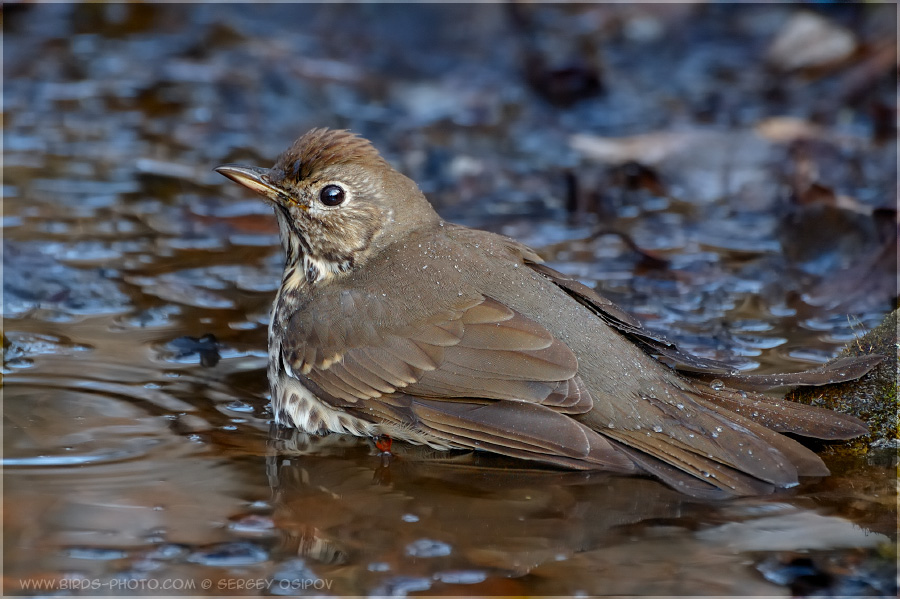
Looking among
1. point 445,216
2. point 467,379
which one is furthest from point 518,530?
point 445,216

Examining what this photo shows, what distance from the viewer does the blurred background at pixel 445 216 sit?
11.8 ft

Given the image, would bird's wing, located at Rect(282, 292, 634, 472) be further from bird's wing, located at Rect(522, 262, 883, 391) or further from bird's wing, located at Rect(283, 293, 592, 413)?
bird's wing, located at Rect(522, 262, 883, 391)

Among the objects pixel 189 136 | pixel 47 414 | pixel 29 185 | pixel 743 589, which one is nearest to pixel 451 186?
pixel 189 136

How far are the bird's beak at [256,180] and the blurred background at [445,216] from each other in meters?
0.86

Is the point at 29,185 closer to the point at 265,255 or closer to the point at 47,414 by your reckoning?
the point at 265,255

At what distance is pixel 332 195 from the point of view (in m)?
5.00

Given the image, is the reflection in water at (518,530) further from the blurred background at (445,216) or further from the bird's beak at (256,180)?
the bird's beak at (256,180)

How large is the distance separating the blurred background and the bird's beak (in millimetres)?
861

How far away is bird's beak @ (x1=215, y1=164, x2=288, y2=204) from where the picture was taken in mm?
5035

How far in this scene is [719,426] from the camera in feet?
13.1

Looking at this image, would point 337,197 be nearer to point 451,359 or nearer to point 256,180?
point 256,180

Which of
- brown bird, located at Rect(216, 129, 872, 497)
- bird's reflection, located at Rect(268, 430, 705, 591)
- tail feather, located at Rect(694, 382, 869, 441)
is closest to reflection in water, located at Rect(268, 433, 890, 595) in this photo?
bird's reflection, located at Rect(268, 430, 705, 591)

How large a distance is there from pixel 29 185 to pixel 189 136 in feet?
5.54

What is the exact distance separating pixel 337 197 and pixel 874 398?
2542 mm
